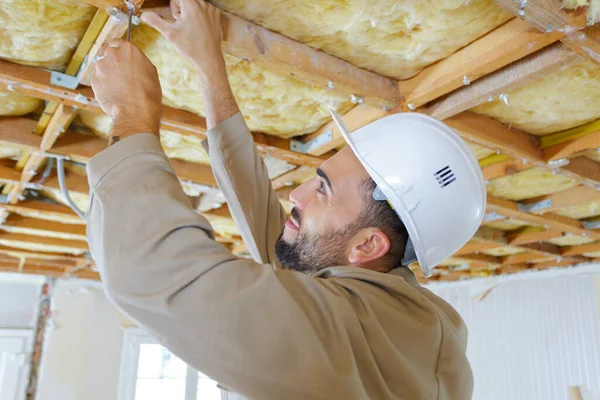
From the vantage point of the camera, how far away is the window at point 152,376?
6.40m

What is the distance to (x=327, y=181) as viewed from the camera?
1.08 m

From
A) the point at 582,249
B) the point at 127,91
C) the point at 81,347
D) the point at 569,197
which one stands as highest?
the point at 582,249

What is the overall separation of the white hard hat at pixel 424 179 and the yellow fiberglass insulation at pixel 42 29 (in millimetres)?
965

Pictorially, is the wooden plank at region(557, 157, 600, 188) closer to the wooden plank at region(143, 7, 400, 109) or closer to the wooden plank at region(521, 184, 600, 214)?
the wooden plank at region(521, 184, 600, 214)

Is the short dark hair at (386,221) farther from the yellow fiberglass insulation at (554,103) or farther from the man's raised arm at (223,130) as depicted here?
the yellow fiberglass insulation at (554,103)

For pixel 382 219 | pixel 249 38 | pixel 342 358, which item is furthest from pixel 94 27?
pixel 342 358

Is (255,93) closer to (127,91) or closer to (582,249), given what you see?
(127,91)

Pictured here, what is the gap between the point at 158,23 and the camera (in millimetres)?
1243

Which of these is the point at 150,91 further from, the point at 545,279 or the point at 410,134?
the point at 545,279

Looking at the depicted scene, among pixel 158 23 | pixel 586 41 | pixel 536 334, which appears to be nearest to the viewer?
pixel 158 23

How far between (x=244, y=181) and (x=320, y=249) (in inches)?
14.5

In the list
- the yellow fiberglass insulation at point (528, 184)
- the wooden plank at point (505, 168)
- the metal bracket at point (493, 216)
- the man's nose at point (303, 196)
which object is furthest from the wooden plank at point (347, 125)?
the metal bracket at point (493, 216)

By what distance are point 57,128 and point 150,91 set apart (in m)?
1.48

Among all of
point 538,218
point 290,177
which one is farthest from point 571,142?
point 290,177
